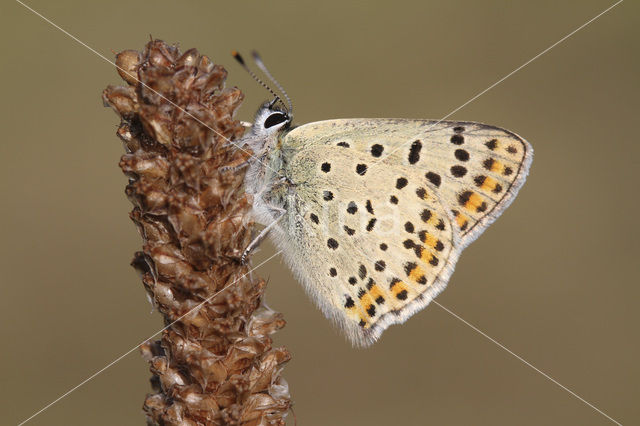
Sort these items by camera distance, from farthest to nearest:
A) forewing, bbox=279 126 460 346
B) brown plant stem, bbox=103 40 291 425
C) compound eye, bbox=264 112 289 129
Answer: compound eye, bbox=264 112 289 129 < forewing, bbox=279 126 460 346 < brown plant stem, bbox=103 40 291 425

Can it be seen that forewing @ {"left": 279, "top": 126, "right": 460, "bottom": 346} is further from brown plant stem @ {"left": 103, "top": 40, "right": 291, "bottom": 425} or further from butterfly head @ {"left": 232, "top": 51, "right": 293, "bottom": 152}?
brown plant stem @ {"left": 103, "top": 40, "right": 291, "bottom": 425}

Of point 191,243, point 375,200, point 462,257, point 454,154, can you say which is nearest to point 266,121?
point 375,200

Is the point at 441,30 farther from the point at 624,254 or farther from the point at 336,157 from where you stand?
the point at 336,157

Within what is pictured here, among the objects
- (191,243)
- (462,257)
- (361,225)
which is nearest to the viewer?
(191,243)

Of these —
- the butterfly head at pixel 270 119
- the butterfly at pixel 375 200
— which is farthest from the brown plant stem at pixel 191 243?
the butterfly head at pixel 270 119

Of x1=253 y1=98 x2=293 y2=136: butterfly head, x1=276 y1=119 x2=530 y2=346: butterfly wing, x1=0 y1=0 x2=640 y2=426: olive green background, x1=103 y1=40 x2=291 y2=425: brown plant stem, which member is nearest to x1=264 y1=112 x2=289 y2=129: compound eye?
x1=253 y1=98 x2=293 y2=136: butterfly head

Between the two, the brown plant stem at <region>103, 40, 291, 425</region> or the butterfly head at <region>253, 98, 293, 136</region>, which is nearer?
the brown plant stem at <region>103, 40, 291, 425</region>

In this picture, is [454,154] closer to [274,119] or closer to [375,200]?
[375,200]
